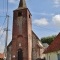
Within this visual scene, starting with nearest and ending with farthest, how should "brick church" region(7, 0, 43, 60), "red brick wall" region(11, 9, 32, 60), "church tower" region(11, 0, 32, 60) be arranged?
1. "red brick wall" region(11, 9, 32, 60)
2. "church tower" region(11, 0, 32, 60)
3. "brick church" region(7, 0, 43, 60)

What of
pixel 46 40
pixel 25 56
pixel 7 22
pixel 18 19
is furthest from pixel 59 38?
pixel 46 40

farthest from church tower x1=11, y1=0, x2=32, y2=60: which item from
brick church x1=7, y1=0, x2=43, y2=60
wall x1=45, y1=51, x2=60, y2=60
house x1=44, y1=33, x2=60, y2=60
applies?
house x1=44, y1=33, x2=60, y2=60

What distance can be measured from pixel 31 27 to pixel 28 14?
10.8 feet

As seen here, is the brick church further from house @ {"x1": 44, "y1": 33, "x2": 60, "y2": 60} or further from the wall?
house @ {"x1": 44, "y1": 33, "x2": 60, "y2": 60}

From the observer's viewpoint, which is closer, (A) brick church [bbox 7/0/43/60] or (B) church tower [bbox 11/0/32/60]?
(B) church tower [bbox 11/0/32/60]

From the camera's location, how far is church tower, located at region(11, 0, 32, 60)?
4397cm

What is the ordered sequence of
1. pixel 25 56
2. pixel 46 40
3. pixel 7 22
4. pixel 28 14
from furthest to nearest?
1. pixel 46 40
2. pixel 28 14
3. pixel 25 56
4. pixel 7 22

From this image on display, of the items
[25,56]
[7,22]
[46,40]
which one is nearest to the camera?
[7,22]

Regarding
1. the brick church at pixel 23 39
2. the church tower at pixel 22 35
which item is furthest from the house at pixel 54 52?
the brick church at pixel 23 39

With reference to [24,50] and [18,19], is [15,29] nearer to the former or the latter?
[18,19]

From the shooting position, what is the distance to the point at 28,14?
46312mm

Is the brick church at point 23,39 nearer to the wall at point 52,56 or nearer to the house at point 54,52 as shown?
the wall at point 52,56

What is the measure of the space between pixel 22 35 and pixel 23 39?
3.05 feet

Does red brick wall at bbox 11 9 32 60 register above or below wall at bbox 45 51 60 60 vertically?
above
